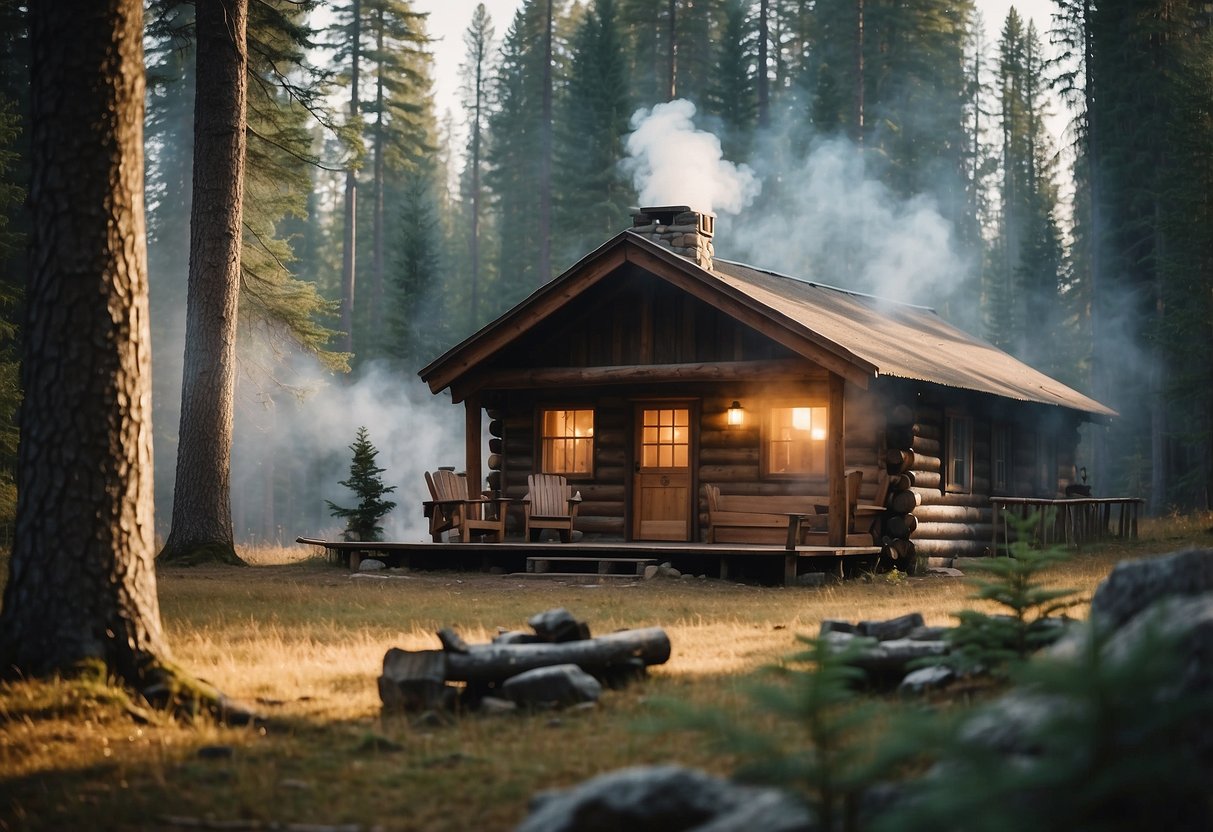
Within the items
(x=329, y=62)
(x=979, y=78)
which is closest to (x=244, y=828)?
(x=329, y=62)

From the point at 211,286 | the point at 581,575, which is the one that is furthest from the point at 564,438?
the point at 211,286

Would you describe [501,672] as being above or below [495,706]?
above

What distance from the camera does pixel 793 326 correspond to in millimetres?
15406

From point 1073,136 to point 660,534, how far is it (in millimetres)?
25836

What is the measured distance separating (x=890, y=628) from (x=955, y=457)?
40.5 feet

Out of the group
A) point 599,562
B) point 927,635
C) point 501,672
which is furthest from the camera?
point 599,562

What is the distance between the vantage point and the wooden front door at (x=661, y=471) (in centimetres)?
1828

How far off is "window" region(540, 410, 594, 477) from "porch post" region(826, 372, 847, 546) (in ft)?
14.3

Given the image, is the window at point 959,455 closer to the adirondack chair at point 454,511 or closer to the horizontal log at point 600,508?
the horizontal log at point 600,508

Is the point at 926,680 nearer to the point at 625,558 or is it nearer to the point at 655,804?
the point at 655,804

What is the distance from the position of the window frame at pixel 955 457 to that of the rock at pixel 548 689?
1280 cm

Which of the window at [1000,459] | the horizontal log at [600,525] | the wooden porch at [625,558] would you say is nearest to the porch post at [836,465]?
the wooden porch at [625,558]

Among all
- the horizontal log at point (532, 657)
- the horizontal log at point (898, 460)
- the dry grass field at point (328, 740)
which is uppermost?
the horizontal log at point (898, 460)

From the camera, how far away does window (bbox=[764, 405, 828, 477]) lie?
17312 mm
